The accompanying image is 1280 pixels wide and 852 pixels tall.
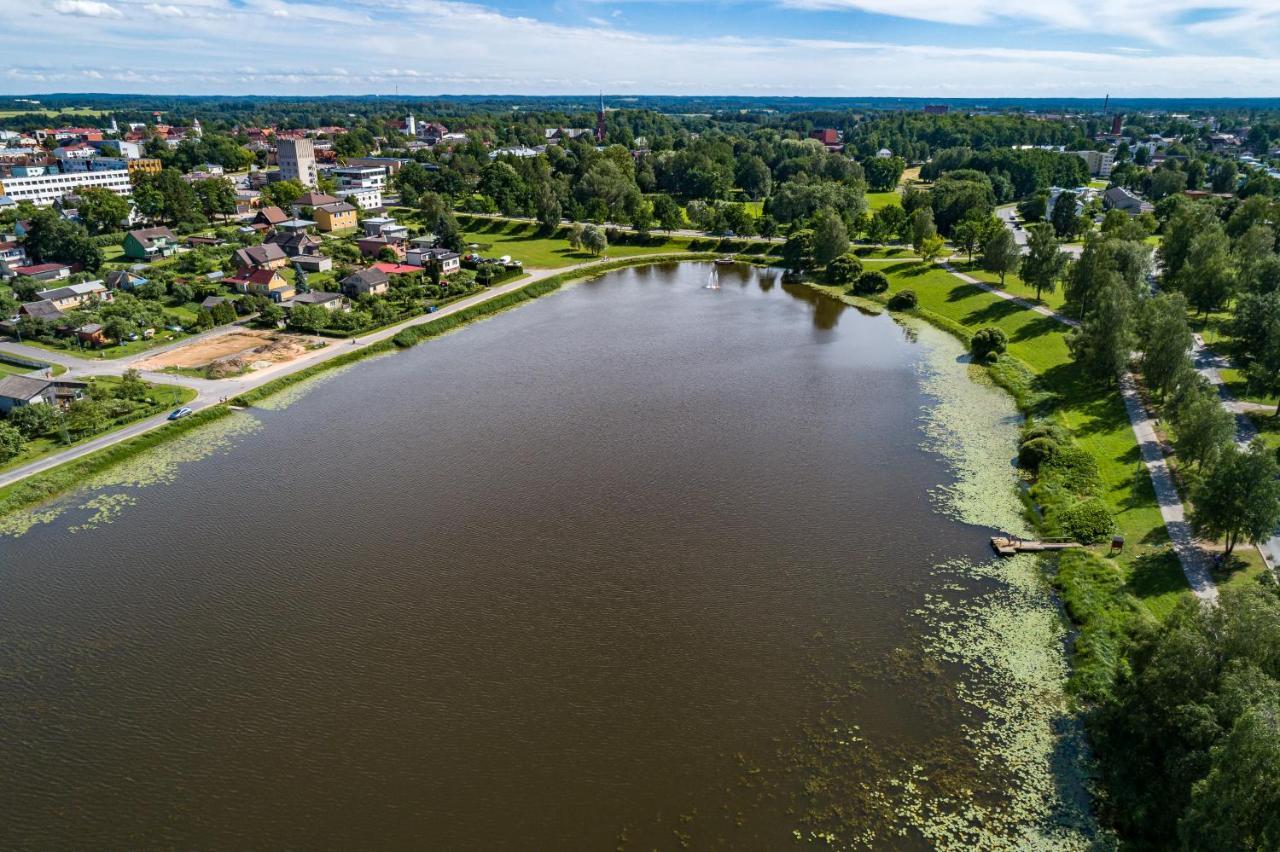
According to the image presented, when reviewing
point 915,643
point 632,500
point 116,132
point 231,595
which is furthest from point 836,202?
point 116,132

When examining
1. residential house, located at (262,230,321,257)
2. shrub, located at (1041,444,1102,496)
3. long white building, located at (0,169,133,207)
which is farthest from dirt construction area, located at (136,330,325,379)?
long white building, located at (0,169,133,207)

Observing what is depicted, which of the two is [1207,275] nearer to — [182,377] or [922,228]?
[922,228]

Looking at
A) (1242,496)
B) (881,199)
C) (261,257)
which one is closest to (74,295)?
(261,257)

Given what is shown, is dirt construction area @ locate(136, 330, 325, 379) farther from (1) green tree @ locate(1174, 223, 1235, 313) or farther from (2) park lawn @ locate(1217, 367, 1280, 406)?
(1) green tree @ locate(1174, 223, 1235, 313)

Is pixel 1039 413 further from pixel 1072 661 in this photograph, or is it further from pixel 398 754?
pixel 398 754

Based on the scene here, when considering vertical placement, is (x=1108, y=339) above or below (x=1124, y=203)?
below

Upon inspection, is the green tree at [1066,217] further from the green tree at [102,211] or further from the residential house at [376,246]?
the green tree at [102,211]
